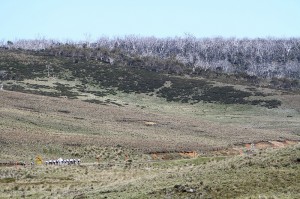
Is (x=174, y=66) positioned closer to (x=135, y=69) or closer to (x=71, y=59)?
(x=135, y=69)

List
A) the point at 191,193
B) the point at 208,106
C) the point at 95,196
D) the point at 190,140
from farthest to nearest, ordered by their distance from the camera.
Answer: the point at 208,106
the point at 190,140
the point at 95,196
the point at 191,193

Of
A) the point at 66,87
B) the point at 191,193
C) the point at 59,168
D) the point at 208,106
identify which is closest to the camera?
the point at 191,193

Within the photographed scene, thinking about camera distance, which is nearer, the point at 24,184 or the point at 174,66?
the point at 24,184

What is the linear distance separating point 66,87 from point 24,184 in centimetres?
10495

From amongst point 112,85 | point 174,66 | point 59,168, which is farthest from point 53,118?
point 174,66

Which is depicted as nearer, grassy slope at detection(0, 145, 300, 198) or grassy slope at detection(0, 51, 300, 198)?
grassy slope at detection(0, 145, 300, 198)

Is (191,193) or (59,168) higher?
(191,193)

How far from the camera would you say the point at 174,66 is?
191 m

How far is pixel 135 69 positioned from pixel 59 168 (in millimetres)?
132464

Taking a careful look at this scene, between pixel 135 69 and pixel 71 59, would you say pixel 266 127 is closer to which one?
pixel 135 69

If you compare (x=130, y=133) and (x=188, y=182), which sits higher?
(x=188, y=182)

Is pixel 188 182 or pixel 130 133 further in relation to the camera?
pixel 130 133

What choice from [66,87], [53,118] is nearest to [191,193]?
[53,118]

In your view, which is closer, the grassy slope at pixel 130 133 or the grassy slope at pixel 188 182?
the grassy slope at pixel 188 182
